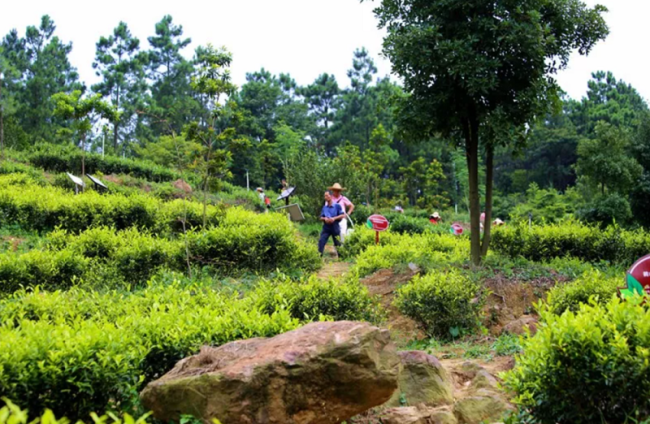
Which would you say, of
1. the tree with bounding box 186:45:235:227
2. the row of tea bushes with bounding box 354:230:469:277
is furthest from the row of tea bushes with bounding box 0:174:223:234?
the row of tea bushes with bounding box 354:230:469:277

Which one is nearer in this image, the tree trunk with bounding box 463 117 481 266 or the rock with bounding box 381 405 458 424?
the rock with bounding box 381 405 458 424

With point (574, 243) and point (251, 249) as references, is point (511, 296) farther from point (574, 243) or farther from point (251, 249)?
point (251, 249)

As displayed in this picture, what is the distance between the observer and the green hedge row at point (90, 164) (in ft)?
67.9

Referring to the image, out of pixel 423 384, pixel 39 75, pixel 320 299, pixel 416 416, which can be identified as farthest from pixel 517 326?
pixel 39 75

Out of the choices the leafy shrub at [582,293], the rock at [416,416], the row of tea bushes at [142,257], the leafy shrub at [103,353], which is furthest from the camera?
the row of tea bushes at [142,257]

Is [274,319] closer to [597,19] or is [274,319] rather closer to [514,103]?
[514,103]

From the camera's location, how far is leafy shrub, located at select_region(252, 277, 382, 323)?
5035 millimetres

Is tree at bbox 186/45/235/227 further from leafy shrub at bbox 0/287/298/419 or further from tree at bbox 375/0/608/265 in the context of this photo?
leafy shrub at bbox 0/287/298/419

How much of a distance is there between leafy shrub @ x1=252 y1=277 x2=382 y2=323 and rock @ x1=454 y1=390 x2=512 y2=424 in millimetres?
1487

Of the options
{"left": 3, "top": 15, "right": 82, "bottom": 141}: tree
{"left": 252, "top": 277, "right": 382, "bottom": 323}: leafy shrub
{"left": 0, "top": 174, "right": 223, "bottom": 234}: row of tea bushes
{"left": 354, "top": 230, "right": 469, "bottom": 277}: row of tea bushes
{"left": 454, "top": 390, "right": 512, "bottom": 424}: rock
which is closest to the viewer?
{"left": 454, "top": 390, "right": 512, "bottom": 424}: rock

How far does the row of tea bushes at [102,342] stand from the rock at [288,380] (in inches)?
10.8

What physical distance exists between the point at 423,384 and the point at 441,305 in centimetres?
208

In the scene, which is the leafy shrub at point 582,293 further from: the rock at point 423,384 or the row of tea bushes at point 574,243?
the row of tea bushes at point 574,243

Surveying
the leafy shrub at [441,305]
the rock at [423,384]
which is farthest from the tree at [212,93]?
the rock at [423,384]
